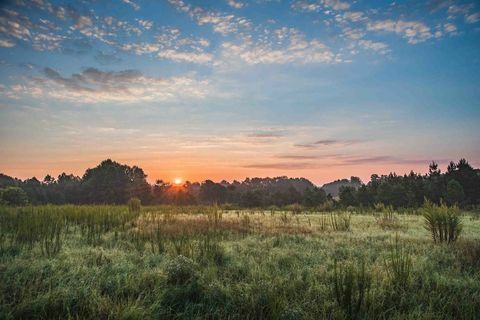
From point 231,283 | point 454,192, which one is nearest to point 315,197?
point 454,192

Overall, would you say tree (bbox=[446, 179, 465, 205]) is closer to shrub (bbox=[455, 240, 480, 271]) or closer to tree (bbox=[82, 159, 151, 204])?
shrub (bbox=[455, 240, 480, 271])

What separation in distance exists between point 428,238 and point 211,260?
7.49m

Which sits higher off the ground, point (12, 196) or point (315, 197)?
point (12, 196)

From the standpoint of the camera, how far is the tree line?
160 feet

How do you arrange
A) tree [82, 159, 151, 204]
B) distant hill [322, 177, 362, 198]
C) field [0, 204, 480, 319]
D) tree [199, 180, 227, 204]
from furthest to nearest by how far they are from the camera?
distant hill [322, 177, 362, 198] < tree [199, 180, 227, 204] < tree [82, 159, 151, 204] < field [0, 204, 480, 319]

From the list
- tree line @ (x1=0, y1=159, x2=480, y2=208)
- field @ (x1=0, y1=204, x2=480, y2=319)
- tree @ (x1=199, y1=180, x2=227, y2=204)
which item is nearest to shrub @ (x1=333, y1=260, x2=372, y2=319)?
field @ (x1=0, y1=204, x2=480, y2=319)

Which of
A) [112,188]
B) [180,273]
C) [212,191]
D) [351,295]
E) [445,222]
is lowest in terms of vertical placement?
[351,295]

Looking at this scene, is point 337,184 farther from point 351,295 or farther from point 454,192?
point 351,295

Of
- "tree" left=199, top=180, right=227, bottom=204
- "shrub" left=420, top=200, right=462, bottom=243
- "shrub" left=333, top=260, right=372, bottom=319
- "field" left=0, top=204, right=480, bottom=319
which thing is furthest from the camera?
"tree" left=199, top=180, right=227, bottom=204

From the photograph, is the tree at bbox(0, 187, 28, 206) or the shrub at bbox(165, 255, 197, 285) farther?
the tree at bbox(0, 187, 28, 206)

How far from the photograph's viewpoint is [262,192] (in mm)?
59219

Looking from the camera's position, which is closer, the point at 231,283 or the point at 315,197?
the point at 231,283

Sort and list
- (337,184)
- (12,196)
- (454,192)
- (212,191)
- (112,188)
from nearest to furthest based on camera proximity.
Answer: (12,196) → (454,192) → (112,188) → (212,191) → (337,184)

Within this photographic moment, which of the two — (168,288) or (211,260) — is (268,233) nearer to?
(211,260)
